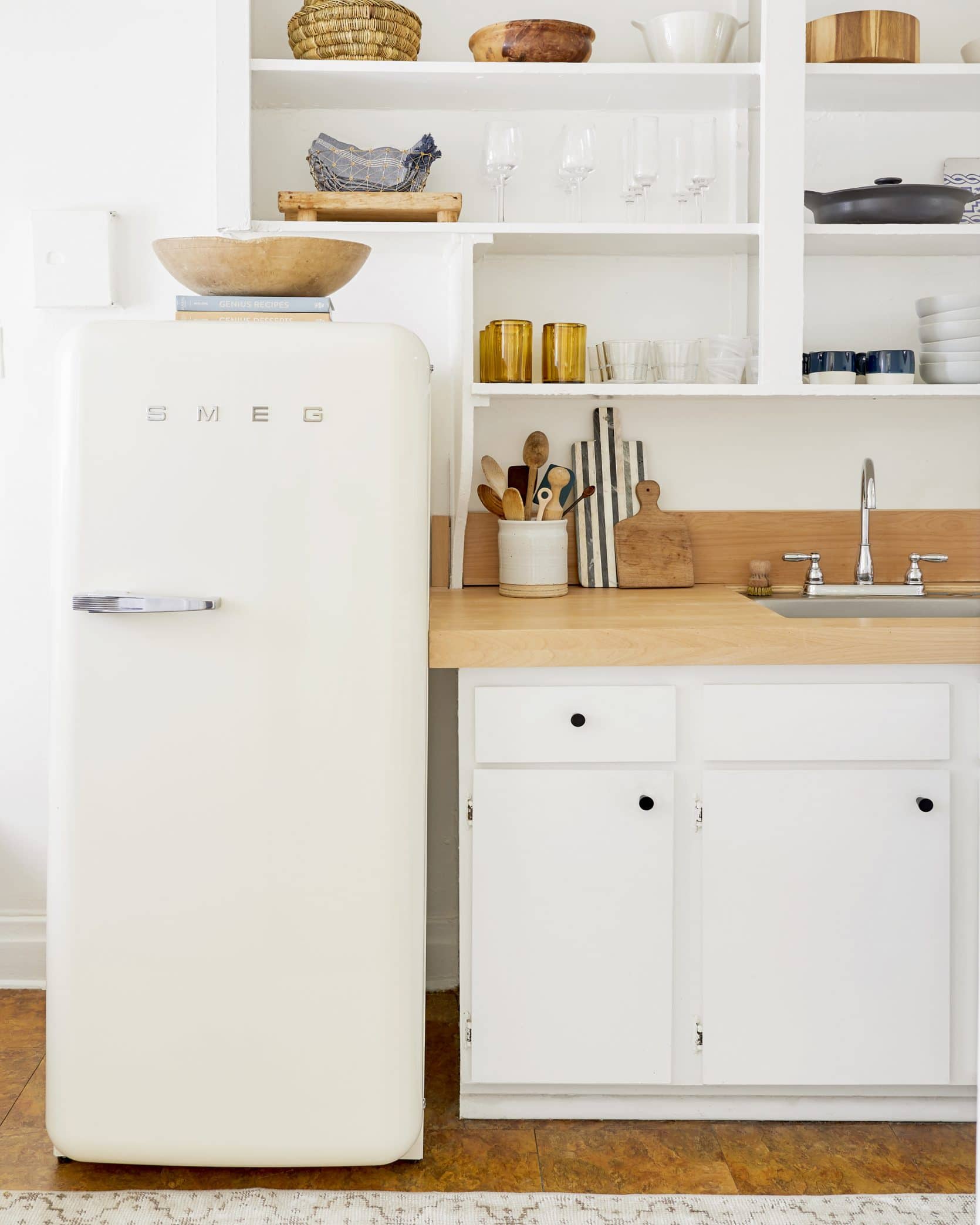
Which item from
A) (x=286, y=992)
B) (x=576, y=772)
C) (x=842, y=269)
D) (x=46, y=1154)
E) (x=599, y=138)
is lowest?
(x=46, y=1154)

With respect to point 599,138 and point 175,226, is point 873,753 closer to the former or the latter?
point 599,138

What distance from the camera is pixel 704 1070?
1.85 m

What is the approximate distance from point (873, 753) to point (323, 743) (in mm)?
917

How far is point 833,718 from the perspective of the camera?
1.81m

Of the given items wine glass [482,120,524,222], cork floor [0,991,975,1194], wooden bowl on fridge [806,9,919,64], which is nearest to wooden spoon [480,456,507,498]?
wine glass [482,120,524,222]

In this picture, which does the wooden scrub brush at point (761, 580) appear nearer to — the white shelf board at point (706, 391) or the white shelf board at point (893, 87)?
the white shelf board at point (706, 391)

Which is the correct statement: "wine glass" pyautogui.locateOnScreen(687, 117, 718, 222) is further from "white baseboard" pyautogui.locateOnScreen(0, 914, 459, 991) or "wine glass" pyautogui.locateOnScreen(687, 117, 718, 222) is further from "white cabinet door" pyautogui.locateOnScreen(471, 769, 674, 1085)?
"white baseboard" pyautogui.locateOnScreen(0, 914, 459, 991)

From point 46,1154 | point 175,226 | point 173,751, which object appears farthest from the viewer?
point 175,226

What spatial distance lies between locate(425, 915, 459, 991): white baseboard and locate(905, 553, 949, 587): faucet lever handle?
4.20 ft

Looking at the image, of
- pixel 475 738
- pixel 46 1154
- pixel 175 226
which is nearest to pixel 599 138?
pixel 175 226

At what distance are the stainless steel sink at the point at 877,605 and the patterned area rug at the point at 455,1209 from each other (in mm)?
1130

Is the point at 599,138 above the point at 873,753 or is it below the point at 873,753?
above

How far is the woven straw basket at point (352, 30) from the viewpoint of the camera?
210 cm

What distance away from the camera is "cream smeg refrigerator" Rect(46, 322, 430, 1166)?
1.62 meters
